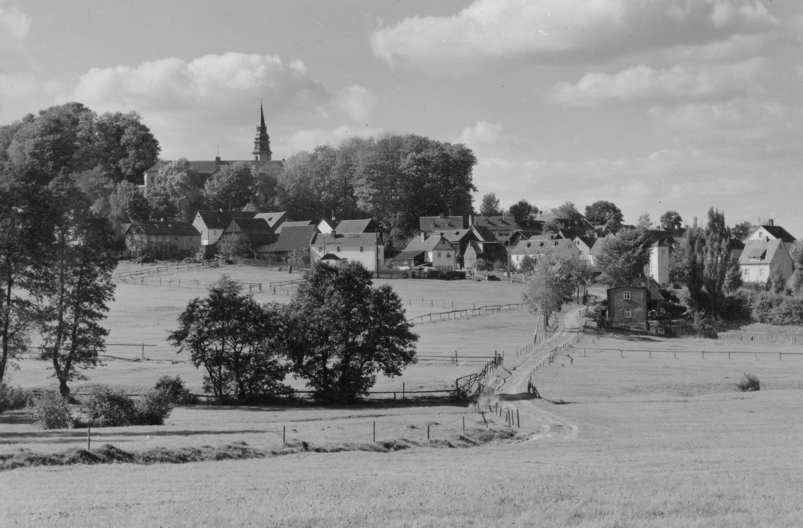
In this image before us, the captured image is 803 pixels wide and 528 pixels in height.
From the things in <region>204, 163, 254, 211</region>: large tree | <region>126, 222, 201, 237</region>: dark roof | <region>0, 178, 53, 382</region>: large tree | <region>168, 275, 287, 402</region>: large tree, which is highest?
<region>204, 163, 254, 211</region>: large tree

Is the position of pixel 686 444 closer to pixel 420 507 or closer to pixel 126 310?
pixel 420 507

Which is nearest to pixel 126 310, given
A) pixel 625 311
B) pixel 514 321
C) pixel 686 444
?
pixel 514 321

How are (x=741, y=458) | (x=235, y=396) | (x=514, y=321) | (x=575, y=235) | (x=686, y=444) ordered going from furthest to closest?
1. (x=575, y=235)
2. (x=514, y=321)
3. (x=235, y=396)
4. (x=686, y=444)
5. (x=741, y=458)

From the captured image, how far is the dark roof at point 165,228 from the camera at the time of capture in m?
128

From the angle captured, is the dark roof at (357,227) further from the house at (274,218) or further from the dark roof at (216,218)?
the dark roof at (216,218)

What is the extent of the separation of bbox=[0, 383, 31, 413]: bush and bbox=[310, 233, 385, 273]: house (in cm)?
7555

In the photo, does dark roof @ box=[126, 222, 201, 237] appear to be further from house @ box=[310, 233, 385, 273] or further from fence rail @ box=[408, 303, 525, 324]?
fence rail @ box=[408, 303, 525, 324]

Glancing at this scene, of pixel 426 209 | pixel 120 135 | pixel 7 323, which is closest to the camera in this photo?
pixel 7 323

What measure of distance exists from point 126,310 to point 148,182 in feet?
233

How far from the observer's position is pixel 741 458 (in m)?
29.7

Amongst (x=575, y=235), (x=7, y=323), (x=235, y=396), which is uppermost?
(x=575, y=235)

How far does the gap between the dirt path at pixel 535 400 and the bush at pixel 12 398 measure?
25095 millimetres

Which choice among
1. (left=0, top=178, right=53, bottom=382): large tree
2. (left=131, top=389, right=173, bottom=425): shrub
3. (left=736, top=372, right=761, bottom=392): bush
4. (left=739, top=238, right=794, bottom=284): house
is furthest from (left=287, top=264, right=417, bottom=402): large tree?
(left=739, top=238, right=794, bottom=284): house

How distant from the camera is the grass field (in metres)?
19.7
